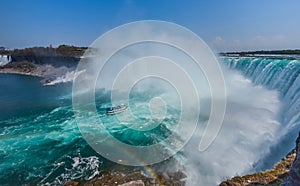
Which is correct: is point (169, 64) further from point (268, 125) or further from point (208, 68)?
point (268, 125)

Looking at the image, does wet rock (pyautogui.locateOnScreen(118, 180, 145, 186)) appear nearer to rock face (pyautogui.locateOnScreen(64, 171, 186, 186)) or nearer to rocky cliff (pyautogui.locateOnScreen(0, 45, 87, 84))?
rock face (pyautogui.locateOnScreen(64, 171, 186, 186))

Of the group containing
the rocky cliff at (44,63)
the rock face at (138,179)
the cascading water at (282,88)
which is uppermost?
the rocky cliff at (44,63)

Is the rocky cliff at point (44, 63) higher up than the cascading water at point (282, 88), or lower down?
higher up

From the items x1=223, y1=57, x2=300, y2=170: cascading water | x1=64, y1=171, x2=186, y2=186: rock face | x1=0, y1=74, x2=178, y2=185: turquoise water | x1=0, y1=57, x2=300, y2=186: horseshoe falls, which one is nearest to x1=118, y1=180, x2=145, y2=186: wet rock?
x1=64, y1=171, x2=186, y2=186: rock face

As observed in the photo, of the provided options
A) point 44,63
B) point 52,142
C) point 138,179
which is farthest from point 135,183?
point 44,63

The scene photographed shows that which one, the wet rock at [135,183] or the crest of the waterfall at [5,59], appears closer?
the wet rock at [135,183]

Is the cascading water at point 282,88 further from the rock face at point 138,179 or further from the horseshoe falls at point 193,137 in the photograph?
the rock face at point 138,179

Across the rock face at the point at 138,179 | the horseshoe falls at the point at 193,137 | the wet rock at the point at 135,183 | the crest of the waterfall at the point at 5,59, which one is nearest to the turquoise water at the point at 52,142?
the horseshoe falls at the point at 193,137

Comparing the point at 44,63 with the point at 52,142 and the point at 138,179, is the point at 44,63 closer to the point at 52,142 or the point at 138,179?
the point at 52,142
